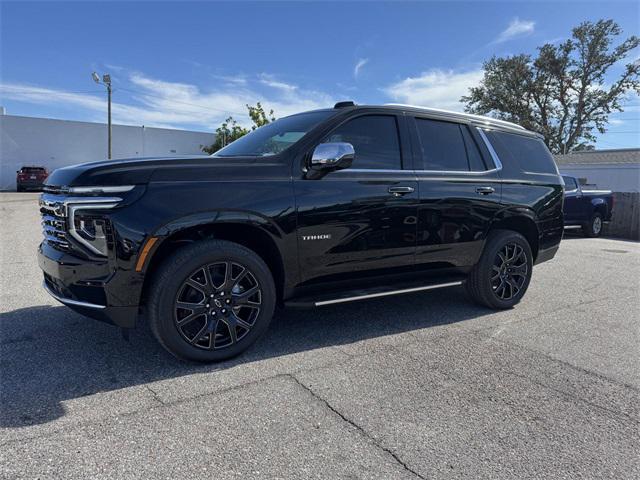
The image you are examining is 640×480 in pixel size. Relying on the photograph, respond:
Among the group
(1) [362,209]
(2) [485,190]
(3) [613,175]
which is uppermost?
(3) [613,175]

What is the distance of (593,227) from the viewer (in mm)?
13758

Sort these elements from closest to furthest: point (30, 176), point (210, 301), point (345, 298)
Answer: point (210, 301)
point (345, 298)
point (30, 176)

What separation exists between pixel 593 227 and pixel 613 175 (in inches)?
554

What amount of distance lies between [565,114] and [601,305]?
3761 cm

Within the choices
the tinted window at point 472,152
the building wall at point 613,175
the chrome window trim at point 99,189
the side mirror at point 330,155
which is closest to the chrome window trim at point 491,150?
the tinted window at point 472,152

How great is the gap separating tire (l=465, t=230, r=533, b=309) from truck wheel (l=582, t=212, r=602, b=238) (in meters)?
10.1

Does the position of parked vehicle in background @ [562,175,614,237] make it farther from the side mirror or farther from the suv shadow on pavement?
the side mirror

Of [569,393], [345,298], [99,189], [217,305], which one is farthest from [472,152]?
[99,189]

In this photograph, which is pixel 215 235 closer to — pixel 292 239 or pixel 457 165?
pixel 292 239

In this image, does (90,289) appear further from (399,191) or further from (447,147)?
(447,147)

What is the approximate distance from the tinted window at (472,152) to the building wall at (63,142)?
30.9 metres

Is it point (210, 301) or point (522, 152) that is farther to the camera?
point (522, 152)

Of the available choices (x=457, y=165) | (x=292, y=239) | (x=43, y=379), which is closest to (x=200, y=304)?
(x=292, y=239)

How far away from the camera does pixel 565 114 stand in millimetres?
37281
